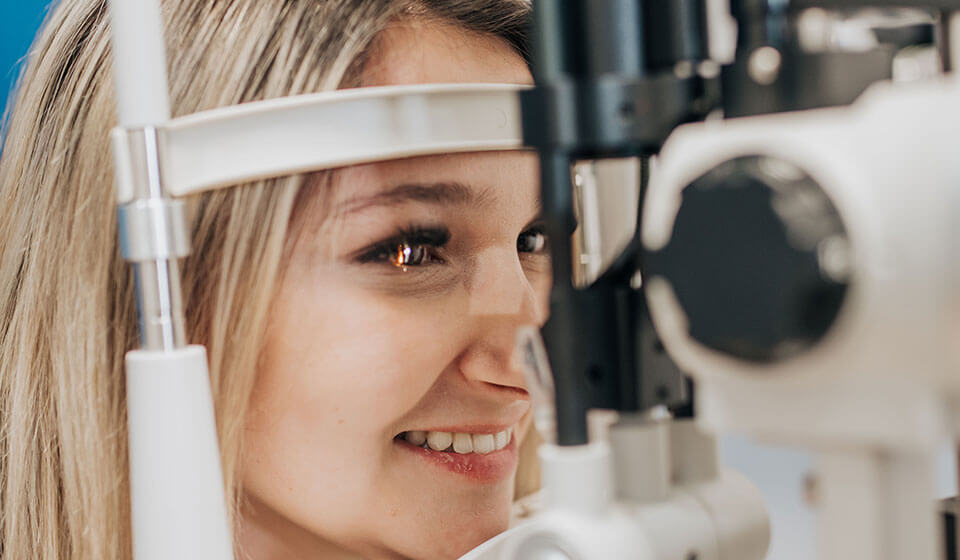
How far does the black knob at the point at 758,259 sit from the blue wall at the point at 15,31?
29.5 inches

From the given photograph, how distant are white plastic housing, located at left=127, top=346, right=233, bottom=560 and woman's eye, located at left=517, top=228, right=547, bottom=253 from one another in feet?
0.99

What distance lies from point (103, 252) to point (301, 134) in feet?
0.59

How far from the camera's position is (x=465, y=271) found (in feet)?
2.33

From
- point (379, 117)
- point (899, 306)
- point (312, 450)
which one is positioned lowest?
point (312, 450)

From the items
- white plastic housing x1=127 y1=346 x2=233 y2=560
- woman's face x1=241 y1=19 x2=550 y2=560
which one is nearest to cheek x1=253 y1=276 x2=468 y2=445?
woman's face x1=241 y1=19 x2=550 y2=560

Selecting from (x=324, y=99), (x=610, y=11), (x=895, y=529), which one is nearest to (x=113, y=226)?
(x=324, y=99)

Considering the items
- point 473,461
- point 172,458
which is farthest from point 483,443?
point 172,458

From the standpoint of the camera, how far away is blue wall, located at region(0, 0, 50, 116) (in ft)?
2.91

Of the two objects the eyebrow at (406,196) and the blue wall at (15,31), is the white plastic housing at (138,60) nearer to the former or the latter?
the eyebrow at (406,196)

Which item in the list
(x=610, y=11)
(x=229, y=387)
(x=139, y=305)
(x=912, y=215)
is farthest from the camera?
(x=229, y=387)

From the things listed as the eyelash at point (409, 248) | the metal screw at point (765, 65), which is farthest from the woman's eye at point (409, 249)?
the metal screw at point (765, 65)

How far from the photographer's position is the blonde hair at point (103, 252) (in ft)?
2.18

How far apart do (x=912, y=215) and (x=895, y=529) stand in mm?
118

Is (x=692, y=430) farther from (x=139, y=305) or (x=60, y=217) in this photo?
(x=60, y=217)
